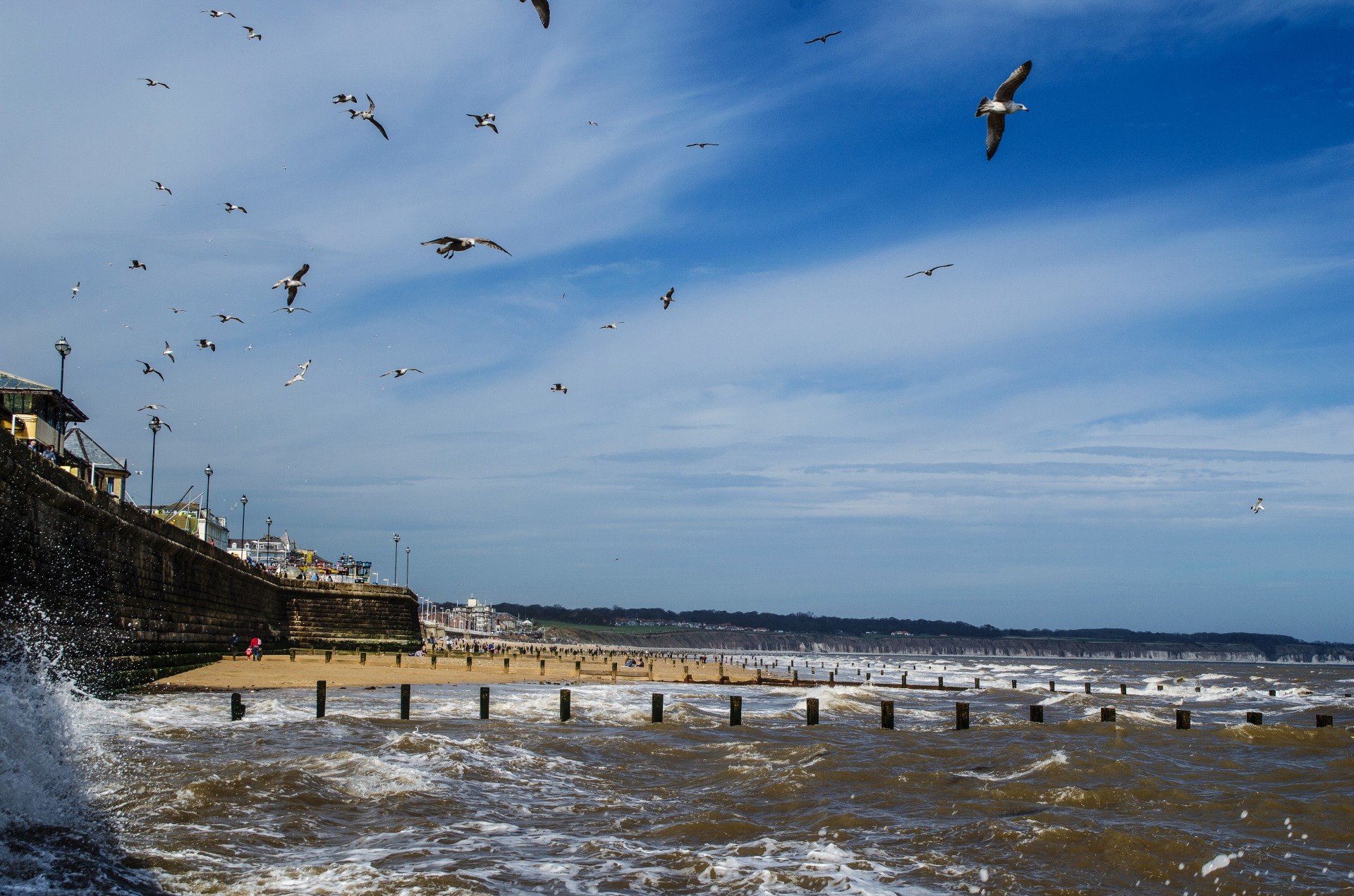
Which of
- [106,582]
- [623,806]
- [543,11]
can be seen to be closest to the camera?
[543,11]

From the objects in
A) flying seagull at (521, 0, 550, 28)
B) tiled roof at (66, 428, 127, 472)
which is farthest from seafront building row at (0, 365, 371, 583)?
flying seagull at (521, 0, 550, 28)

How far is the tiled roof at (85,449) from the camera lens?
39.3 m

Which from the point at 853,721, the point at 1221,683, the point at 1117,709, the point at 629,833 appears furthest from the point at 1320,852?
the point at 1221,683

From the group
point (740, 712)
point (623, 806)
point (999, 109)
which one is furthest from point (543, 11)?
point (740, 712)

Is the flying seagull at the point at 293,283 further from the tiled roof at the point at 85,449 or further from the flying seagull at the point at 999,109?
the tiled roof at the point at 85,449

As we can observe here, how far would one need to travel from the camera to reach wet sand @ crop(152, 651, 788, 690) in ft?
103

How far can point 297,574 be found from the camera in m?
76.2

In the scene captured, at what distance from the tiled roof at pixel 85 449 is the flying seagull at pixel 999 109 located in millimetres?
36855

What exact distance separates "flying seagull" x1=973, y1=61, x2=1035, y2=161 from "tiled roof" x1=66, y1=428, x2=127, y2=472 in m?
36.9

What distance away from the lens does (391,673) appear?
40656mm

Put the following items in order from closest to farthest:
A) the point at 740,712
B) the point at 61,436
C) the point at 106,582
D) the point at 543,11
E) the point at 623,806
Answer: the point at 543,11
the point at 623,806
the point at 106,582
the point at 740,712
the point at 61,436

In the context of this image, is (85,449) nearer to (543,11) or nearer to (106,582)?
(106,582)

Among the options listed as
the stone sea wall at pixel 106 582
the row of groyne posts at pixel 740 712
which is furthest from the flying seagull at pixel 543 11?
the row of groyne posts at pixel 740 712

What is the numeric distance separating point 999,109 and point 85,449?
41.2 m
